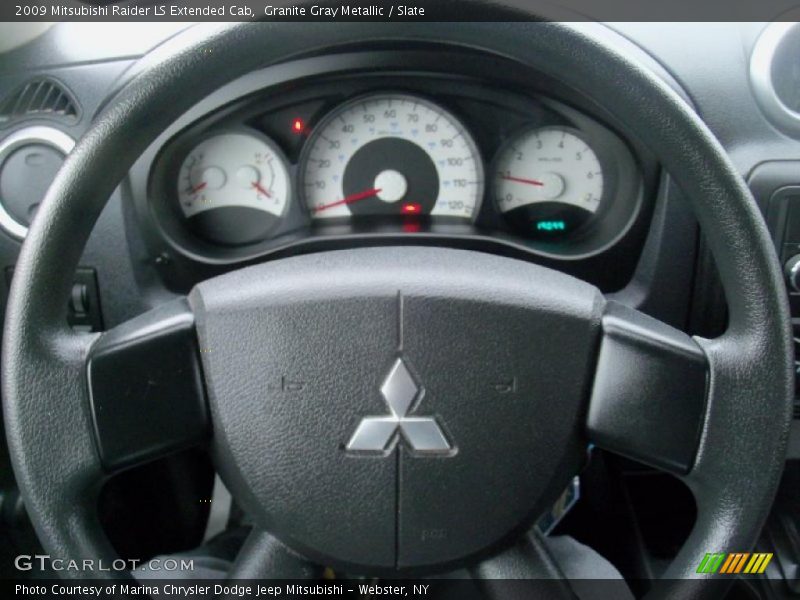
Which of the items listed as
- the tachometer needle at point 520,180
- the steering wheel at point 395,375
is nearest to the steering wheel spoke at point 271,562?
the steering wheel at point 395,375

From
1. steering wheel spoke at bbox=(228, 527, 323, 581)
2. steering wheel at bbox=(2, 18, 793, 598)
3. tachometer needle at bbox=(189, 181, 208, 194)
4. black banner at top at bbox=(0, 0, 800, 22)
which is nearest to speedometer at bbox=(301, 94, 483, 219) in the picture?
tachometer needle at bbox=(189, 181, 208, 194)

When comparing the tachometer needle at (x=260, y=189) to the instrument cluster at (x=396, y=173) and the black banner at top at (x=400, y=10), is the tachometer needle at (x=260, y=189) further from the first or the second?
the black banner at top at (x=400, y=10)

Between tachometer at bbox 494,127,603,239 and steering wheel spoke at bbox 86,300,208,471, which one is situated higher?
tachometer at bbox 494,127,603,239

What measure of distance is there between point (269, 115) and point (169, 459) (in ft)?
1.64

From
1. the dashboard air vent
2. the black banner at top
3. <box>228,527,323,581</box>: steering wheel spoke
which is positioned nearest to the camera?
the black banner at top

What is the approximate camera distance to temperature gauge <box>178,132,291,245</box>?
3.74 feet

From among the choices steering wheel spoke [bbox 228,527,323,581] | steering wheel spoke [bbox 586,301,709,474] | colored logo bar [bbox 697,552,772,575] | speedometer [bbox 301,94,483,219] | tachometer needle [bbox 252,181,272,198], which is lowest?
steering wheel spoke [bbox 228,527,323,581]

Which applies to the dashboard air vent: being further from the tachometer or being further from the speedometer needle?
the tachometer

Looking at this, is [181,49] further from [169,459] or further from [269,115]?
[169,459]

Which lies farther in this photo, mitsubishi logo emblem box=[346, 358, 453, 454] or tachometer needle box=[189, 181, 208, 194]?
tachometer needle box=[189, 181, 208, 194]

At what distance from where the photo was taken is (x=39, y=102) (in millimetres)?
1086

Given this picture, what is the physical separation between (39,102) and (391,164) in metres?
0.46

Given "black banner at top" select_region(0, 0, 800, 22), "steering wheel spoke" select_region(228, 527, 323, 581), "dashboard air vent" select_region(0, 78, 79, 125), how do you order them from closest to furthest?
"black banner at top" select_region(0, 0, 800, 22), "steering wheel spoke" select_region(228, 527, 323, 581), "dashboard air vent" select_region(0, 78, 79, 125)

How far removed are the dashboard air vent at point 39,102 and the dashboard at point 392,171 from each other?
0.41 feet
